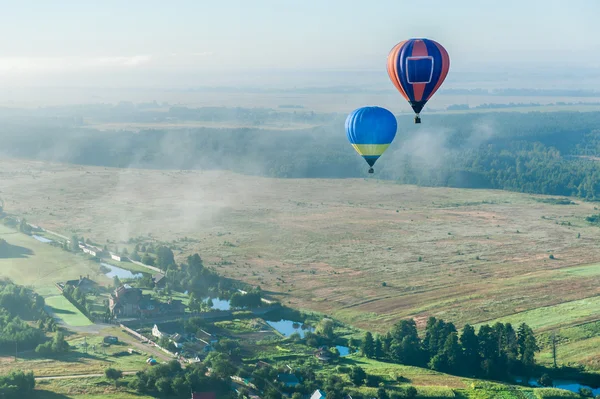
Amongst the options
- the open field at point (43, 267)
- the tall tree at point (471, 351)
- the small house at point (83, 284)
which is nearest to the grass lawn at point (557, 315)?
the tall tree at point (471, 351)

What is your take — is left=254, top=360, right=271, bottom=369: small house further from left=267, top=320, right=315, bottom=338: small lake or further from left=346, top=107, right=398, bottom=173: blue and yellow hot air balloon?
left=346, top=107, right=398, bottom=173: blue and yellow hot air balloon

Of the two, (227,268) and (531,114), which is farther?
(531,114)

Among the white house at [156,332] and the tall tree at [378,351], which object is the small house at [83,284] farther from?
the tall tree at [378,351]

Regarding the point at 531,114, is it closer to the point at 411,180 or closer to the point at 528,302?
the point at 411,180

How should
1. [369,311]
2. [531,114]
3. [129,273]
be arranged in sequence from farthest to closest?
[531,114] → [129,273] → [369,311]

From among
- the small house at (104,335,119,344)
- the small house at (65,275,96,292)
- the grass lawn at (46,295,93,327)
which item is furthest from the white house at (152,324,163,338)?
the small house at (65,275,96,292)

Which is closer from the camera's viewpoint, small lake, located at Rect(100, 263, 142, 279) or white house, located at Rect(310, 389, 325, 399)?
white house, located at Rect(310, 389, 325, 399)

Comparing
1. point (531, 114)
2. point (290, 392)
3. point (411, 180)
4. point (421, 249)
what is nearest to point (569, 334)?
point (290, 392)
